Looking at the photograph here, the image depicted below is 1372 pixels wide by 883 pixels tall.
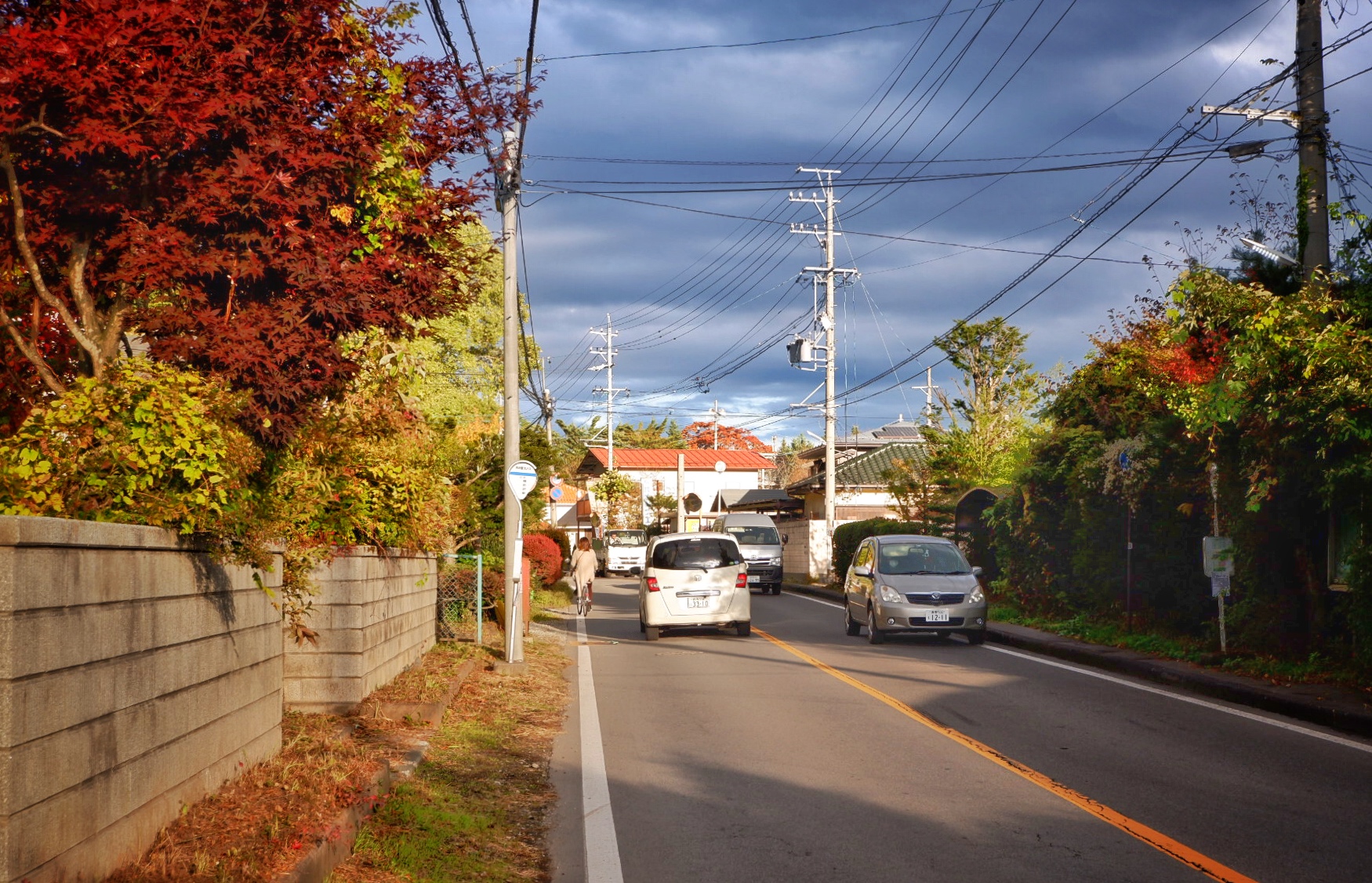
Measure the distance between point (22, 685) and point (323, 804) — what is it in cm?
271

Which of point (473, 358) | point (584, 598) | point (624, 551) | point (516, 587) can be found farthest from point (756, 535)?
point (516, 587)

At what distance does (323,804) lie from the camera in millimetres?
6578

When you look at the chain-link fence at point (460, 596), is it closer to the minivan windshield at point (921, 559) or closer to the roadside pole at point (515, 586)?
the roadside pole at point (515, 586)

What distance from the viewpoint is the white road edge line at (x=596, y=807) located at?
6.47 meters

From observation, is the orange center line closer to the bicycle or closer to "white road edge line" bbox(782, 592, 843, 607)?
the bicycle

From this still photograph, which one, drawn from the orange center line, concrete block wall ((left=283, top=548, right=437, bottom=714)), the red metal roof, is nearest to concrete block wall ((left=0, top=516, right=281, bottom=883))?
concrete block wall ((left=283, top=548, right=437, bottom=714))

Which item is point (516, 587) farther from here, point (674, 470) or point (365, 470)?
point (674, 470)

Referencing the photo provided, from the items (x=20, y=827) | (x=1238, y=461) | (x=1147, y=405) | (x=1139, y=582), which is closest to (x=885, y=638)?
(x=1139, y=582)

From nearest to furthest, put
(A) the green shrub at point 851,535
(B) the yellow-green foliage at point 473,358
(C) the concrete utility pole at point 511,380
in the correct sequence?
(C) the concrete utility pole at point 511,380, (B) the yellow-green foliage at point 473,358, (A) the green shrub at point 851,535

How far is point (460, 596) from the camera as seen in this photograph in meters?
18.6

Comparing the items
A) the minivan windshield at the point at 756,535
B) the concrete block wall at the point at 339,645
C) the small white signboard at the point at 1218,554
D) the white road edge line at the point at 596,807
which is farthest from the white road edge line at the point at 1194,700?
the minivan windshield at the point at 756,535

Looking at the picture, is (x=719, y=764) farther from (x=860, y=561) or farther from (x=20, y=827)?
(x=860, y=561)

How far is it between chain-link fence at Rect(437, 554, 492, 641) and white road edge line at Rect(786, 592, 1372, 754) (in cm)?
788

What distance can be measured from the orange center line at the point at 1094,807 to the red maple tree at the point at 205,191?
226 inches
